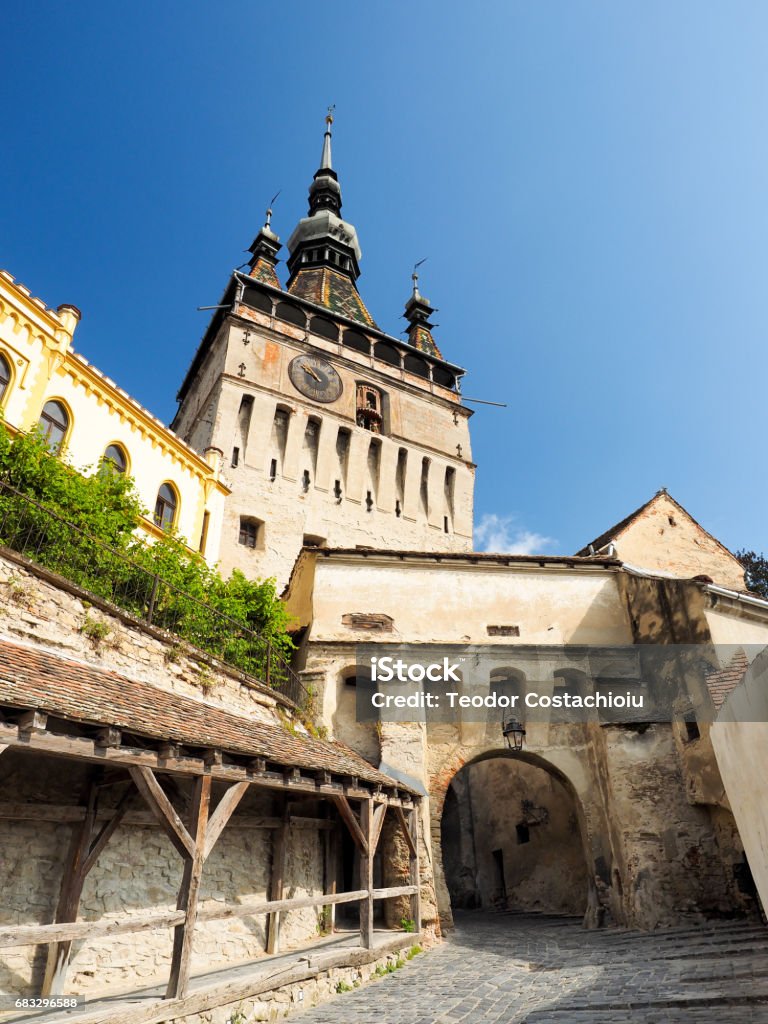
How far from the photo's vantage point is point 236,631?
1266 cm

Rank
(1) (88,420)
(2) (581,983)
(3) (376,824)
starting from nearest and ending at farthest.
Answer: (2) (581,983)
(3) (376,824)
(1) (88,420)

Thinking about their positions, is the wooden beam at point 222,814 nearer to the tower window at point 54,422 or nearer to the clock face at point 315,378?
the tower window at point 54,422

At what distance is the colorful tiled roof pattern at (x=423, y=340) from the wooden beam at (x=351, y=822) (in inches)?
1204

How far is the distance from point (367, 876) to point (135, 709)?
15.5 feet

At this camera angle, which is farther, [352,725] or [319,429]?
[319,429]

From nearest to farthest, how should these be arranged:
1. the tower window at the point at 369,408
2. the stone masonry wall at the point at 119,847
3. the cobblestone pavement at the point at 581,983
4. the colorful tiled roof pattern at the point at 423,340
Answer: the cobblestone pavement at the point at 581,983, the stone masonry wall at the point at 119,847, the tower window at the point at 369,408, the colorful tiled roof pattern at the point at 423,340

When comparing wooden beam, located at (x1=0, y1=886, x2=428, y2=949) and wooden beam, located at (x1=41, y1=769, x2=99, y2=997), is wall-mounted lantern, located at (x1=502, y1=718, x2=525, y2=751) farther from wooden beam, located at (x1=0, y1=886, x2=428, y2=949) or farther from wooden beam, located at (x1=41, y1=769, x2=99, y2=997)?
wooden beam, located at (x1=41, y1=769, x2=99, y2=997)

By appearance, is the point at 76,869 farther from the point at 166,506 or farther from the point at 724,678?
the point at 166,506

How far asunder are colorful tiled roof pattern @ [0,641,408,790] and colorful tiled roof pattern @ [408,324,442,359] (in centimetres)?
3029

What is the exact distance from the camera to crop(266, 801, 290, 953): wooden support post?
30.6ft

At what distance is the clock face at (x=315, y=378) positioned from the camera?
96.0ft

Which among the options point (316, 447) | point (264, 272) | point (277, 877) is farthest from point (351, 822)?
point (264, 272)

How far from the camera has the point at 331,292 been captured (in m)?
37.2

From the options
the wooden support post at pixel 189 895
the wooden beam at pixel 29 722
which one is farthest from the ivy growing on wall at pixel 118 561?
the wooden beam at pixel 29 722
